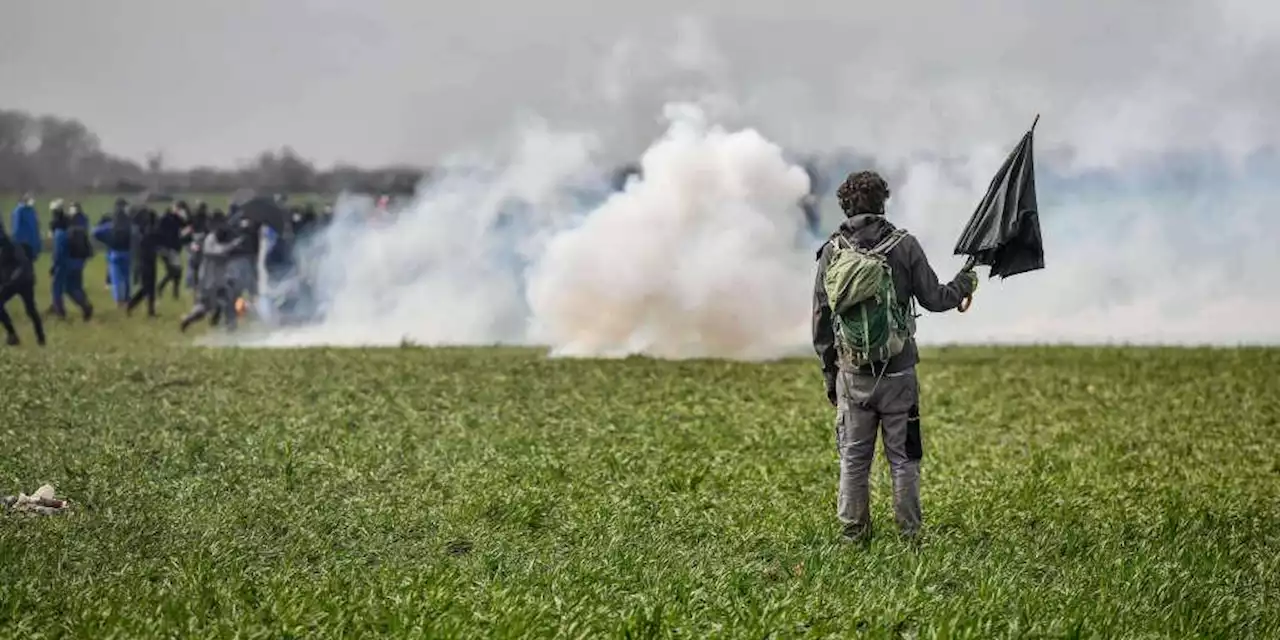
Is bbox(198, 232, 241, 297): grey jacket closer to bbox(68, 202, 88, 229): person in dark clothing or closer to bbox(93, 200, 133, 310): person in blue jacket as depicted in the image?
bbox(68, 202, 88, 229): person in dark clothing

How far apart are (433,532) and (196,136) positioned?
33.0m

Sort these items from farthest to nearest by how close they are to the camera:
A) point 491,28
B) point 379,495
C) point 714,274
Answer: point 491,28
point 714,274
point 379,495

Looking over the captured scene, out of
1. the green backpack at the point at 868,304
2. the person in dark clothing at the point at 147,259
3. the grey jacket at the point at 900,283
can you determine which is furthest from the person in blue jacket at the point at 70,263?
the green backpack at the point at 868,304

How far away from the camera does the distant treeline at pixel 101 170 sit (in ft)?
132

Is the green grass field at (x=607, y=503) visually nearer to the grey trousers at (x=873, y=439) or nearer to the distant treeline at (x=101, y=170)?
the grey trousers at (x=873, y=439)

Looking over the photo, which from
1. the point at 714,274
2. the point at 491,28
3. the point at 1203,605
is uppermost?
the point at 491,28

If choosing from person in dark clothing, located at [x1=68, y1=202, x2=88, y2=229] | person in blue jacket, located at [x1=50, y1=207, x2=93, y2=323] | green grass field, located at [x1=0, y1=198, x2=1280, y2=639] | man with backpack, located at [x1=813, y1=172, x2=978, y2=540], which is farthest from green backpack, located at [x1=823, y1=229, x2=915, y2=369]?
person in dark clothing, located at [x1=68, y1=202, x2=88, y2=229]

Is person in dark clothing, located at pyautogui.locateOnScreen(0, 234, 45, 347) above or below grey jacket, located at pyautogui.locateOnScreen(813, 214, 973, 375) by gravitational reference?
above

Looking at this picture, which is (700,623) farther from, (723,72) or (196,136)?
(196,136)

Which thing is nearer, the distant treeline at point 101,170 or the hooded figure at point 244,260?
the hooded figure at point 244,260

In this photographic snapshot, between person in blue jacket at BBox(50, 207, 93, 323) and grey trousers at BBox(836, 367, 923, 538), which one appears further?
person in blue jacket at BBox(50, 207, 93, 323)

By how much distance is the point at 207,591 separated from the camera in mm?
8484

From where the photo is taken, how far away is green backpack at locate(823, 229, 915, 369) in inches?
386

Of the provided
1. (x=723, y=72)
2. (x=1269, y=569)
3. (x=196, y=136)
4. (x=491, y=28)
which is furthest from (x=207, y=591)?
(x=196, y=136)
